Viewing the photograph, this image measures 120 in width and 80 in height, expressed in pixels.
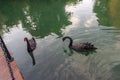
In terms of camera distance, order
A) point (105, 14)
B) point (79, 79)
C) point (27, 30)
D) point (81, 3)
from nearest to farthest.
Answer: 1. point (79, 79)
2. point (27, 30)
3. point (105, 14)
4. point (81, 3)

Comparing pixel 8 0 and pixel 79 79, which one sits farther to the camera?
pixel 8 0

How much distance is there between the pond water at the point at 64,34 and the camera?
37.8ft

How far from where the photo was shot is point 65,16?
72.3 ft

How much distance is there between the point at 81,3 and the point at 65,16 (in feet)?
14.5

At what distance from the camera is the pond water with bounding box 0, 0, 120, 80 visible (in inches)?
454

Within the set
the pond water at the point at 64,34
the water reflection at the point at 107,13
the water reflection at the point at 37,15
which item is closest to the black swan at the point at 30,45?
the pond water at the point at 64,34

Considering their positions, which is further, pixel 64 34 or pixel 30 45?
pixel 64 34

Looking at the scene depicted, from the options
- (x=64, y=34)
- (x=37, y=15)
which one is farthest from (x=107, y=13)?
(x=37, y=15)

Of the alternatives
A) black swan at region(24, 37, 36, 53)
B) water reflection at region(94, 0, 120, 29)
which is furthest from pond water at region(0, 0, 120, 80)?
black swan at region(24, 37, 36, 53)

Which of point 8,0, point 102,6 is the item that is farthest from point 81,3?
point 8,0

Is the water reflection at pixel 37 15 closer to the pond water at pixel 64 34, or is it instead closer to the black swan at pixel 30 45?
the pond water at pixel 64 34

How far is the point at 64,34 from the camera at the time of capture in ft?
54.9

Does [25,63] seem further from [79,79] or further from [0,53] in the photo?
[79,79]

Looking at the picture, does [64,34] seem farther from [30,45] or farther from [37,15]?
[37,15]
